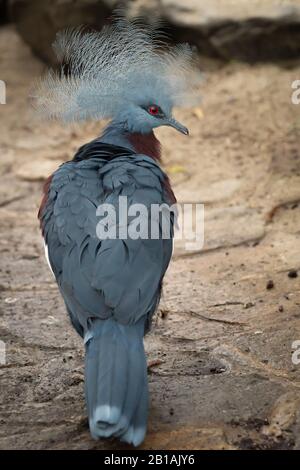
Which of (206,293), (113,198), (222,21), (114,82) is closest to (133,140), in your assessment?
(114,82)

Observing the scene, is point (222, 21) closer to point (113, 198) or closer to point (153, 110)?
point (153, 110)

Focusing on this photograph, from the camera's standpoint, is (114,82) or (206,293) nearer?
(114,82)

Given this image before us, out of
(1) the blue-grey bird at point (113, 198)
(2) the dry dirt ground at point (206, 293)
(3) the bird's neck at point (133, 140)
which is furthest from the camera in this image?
(3) the bird's neck at point (133, 140)

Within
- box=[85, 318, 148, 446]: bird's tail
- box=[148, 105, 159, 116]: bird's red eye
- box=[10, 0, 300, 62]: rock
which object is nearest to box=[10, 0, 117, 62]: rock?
box=[10, 0, 300, 62]: rock

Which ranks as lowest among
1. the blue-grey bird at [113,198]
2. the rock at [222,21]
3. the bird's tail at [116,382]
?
the bird's tail at [116,382]

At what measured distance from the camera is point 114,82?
13.7 feet

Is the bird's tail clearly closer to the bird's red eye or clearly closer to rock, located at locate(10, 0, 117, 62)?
the bird's red eye

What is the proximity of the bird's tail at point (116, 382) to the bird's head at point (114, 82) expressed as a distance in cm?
149

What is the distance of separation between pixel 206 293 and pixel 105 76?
4.47 feet

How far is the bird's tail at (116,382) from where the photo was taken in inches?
110

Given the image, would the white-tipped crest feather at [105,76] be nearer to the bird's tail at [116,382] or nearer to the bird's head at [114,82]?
the bird's head at [114,82]

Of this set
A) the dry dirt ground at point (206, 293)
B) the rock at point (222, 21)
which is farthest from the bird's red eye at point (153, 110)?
the rock at point (222, 21)

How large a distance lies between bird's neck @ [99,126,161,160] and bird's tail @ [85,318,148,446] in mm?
1329

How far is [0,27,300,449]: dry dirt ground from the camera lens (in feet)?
10.3
